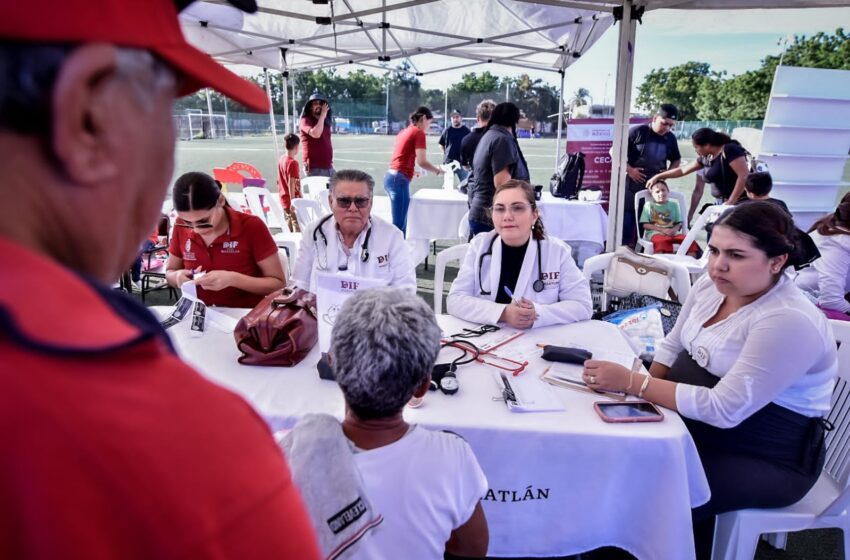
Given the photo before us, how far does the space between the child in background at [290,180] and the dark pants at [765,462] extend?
217 inches

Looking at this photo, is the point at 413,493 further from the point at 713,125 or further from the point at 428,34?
the point at 713,125

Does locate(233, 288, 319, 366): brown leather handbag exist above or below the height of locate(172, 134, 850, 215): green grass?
below

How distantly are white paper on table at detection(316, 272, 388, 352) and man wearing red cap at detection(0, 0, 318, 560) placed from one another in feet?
4.54

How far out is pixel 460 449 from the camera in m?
1.18

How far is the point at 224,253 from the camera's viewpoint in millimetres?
2840

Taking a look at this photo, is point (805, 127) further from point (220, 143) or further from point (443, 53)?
point (220, 143)

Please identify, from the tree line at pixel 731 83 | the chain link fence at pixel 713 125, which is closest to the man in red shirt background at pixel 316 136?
the chain link fence at pixel 713 125

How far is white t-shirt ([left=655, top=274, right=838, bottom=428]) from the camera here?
1.69 m

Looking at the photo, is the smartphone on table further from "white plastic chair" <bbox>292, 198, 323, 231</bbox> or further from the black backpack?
the black backpack

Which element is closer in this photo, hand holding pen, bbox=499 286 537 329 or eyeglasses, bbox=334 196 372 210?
hand holding pen, bbox=499 286 537 329

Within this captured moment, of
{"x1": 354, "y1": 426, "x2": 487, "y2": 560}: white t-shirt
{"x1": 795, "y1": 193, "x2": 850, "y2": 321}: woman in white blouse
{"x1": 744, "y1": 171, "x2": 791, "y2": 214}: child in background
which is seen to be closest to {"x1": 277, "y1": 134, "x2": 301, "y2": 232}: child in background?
{"x1": 744, "y1": 171, "x2": 791, "y2": 214}: child in background

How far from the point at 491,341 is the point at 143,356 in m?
2.00

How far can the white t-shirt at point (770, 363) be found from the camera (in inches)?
66.4

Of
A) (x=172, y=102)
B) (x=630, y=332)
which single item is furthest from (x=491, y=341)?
(x=172, y=102)
